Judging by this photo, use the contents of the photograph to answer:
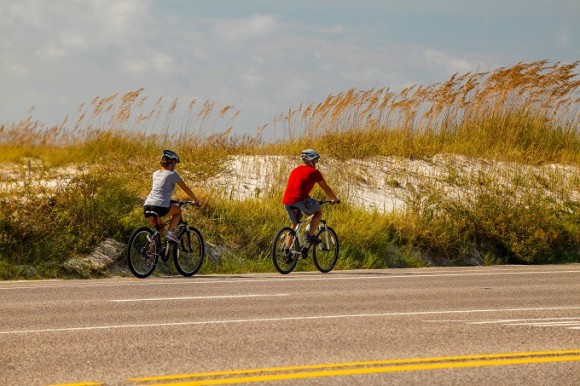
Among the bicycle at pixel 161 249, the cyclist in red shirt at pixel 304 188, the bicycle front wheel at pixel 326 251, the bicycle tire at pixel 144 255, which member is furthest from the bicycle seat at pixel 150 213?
the bicycle front wheel at pixel 326 251

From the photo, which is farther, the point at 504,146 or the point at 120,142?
the point at 504,146

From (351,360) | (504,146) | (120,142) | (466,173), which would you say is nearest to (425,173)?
(466,173)

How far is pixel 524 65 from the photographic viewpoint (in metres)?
27.9

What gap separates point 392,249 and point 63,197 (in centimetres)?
684

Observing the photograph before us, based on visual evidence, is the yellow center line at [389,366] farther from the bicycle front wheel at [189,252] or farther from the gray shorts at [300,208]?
the gray shorts at [300,208]

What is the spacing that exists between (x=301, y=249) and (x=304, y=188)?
1.10 metres

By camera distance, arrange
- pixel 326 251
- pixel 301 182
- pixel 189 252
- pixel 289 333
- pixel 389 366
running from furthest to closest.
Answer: pixel 326 251 → pixel 301 182 → pixel 189 252 → pixel 289 333 → pixel 389 366

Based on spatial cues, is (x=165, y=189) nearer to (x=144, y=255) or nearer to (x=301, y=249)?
(x=144, y=255)

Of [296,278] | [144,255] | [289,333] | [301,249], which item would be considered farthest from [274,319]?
[301,249]

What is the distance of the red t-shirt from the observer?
691 inches

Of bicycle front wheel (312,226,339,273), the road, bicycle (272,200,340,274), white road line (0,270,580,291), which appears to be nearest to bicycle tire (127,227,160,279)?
white road line (0,270,580,291)

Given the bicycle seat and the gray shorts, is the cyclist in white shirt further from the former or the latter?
the gray shorts

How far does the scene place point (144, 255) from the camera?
54.4 ft

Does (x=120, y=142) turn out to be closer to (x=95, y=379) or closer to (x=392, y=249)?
(x=392, y=249)
